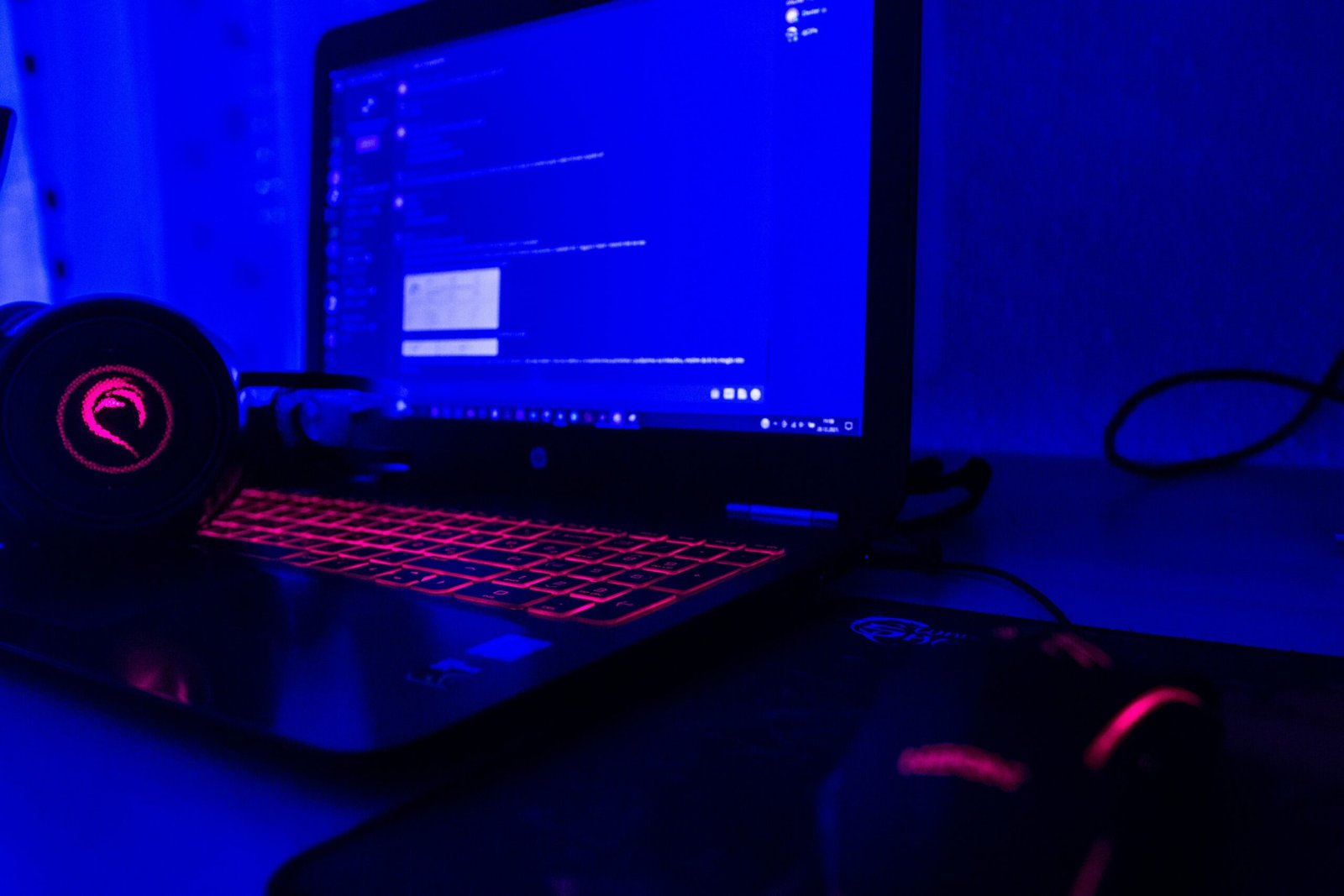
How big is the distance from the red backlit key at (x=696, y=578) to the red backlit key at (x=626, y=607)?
0.01 meters

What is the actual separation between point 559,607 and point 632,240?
13.2 inches

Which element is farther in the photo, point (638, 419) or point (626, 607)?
point (638, 419)

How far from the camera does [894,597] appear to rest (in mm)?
462

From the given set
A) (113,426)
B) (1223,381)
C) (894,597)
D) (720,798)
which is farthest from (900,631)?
(1223,381)

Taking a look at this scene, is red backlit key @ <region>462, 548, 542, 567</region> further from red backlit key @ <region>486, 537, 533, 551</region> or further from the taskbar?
the taskbar

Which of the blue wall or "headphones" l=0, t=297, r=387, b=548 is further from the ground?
the blue wall

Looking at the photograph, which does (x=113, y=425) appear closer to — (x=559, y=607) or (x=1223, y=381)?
(x=559, y=607)

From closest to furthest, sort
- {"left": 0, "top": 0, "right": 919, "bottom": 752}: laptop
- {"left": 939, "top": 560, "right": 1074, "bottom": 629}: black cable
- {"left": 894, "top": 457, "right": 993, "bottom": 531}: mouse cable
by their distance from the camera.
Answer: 1. {"left": 0, "top": 0, "right": 919, "bottom": 752}: laptop
2. {"left": 939, "top": 560, "right": 1074, "bottom": 629}: black cable
3. {"left": 894, "top": 457, "right": 993, "bottom": 531}: mouse cable

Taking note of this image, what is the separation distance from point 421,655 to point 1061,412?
68 cm

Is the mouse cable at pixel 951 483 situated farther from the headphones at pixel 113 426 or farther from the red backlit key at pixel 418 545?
the headphones at pixel 113 426

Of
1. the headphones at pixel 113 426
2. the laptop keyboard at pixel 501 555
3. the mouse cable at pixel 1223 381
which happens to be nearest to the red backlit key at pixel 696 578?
the laptop keyboard at pixel 501 555

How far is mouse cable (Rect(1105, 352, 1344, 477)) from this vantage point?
719 millimetres

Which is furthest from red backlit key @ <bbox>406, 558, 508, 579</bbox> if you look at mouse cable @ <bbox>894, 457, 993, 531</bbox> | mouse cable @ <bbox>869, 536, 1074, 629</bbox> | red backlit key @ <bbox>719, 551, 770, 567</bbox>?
mouse cable @ <bbox>894, 457, 993, 531</bbox>

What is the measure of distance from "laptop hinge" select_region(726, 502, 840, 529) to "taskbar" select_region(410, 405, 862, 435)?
5 cm
